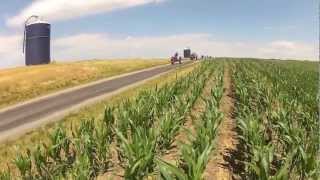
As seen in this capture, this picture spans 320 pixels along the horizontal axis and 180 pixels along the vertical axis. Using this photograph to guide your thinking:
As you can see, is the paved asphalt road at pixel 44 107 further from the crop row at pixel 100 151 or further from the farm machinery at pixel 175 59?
the farm machinery at pixel 175 59

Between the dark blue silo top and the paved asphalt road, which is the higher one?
the dark blue silo top

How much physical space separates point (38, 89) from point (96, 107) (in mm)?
13608

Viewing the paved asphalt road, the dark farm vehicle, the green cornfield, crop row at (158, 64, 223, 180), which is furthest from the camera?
the dark farm vehicle

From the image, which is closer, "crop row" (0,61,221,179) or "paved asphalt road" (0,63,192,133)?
"crop row" (0,61,221,179)

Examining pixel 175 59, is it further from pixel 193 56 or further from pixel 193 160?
pixel 193 160

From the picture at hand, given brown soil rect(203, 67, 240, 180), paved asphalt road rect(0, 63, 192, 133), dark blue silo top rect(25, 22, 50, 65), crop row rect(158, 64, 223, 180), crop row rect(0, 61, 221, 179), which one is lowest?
paved asphalt road rect(0, 63, 192, 133)

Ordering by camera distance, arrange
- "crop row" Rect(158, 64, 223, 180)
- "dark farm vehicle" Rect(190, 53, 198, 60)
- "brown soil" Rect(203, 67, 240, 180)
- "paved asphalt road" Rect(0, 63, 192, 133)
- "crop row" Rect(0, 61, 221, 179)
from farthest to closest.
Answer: "dark farm vehicle" Rect(190, 53, 198, 60), "paved asphalt road" Rect(0, 63, 192, 133), "brown soil" Rect(203, 67, 240, 180), "crop row" Rect(0, 61, 221, 179), "crop row" Rect(158, 64, 223, 180)

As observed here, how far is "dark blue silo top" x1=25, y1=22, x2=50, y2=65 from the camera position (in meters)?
64.7

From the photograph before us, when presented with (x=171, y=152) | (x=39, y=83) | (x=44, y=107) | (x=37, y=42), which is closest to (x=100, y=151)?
(x=171, y=152)

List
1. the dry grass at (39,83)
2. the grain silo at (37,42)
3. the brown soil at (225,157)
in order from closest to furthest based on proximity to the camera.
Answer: the brown soil at (225,157)
the dry grass at (39,83)
the grain silo at (37,42)

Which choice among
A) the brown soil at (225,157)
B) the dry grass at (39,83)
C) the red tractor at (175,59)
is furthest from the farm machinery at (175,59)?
the brown soil at (225,157)

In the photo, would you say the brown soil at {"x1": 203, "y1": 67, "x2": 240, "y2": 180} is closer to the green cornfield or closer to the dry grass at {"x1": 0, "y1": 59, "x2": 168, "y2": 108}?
the green cornfield

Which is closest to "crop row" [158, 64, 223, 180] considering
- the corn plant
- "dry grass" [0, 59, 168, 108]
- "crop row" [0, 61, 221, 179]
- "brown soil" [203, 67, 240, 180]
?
"crop row" [0, 61, 221, 179]

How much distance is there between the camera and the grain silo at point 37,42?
64688 mm
